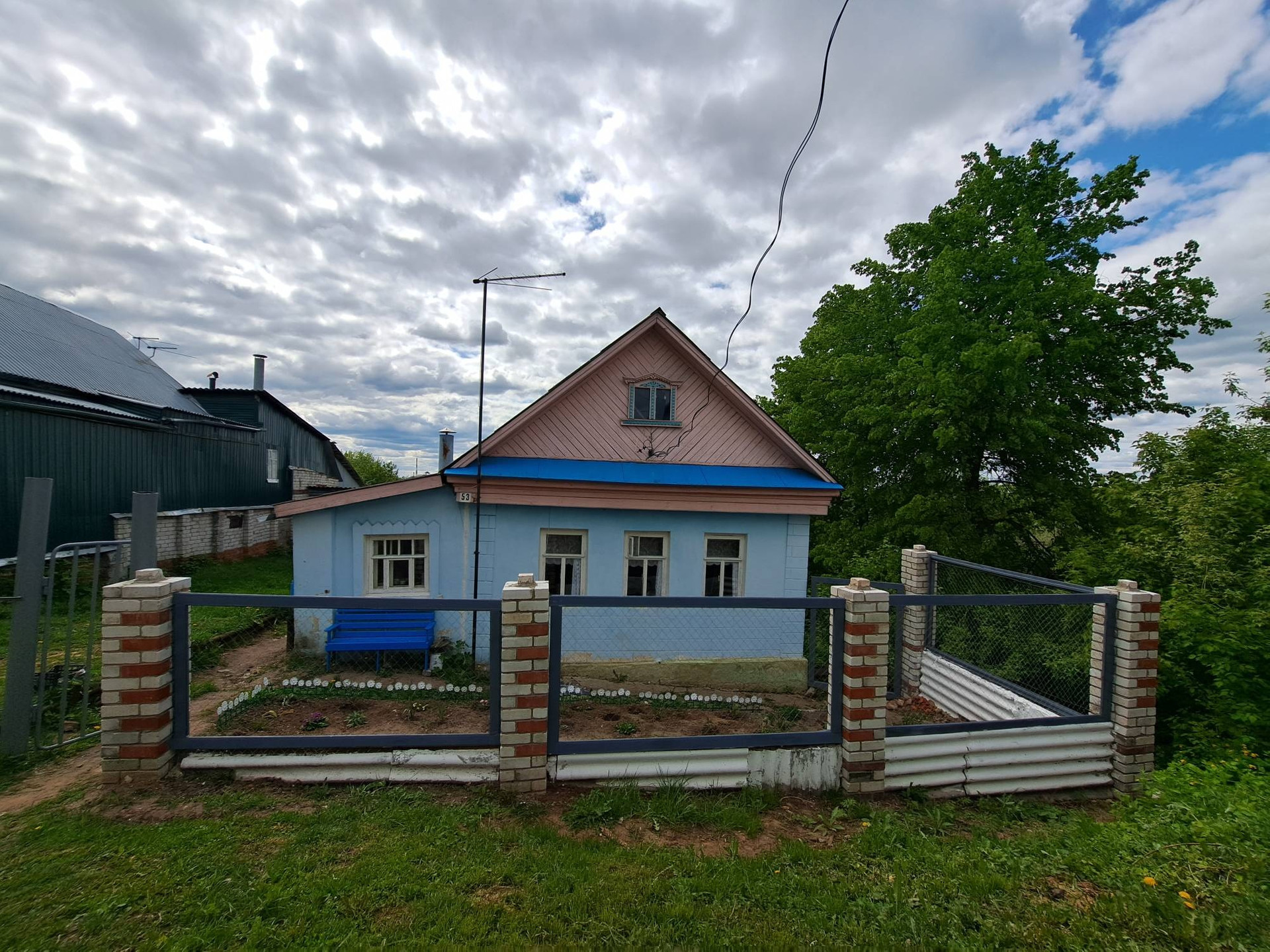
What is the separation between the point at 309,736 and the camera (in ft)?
14.1

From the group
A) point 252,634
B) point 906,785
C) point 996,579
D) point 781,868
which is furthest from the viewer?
point 996,579

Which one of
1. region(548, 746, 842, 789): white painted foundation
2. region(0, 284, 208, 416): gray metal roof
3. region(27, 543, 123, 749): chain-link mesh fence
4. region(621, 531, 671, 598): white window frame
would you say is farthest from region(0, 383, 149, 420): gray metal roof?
region(548, 746, 842, 789): white painted foundation

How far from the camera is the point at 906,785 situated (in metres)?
4.83

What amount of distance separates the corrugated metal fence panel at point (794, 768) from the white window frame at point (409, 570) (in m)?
5.76

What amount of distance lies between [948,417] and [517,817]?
10550mm

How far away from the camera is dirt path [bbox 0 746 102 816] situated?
4102mm

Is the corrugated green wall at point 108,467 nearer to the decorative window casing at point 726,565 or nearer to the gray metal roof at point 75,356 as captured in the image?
the gray metal roof at point 75,356

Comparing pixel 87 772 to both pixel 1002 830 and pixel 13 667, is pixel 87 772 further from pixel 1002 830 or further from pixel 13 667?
pixel 1002 830

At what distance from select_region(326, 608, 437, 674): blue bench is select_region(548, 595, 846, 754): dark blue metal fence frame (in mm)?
4054

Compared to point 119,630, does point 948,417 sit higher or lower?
higher

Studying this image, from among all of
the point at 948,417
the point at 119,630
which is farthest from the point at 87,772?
the point at 948,417

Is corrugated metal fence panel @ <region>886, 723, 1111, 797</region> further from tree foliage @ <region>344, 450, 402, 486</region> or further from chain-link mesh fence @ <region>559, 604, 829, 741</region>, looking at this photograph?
tree foliage @ <region>344, 450, 402, 486</region>

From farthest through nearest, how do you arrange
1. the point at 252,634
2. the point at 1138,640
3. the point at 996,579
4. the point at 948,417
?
the point at 996,579, the point at 948,417, the point at 252,634, the point at 1138,640

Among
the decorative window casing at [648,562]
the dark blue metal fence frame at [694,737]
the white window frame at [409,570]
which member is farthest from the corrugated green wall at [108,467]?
the dark blue metal fence frame at [694,737]
